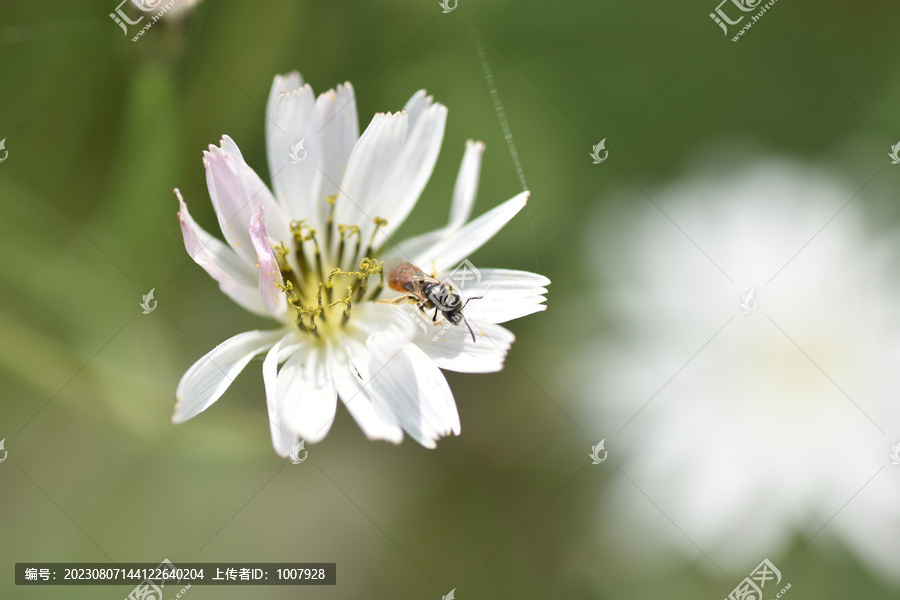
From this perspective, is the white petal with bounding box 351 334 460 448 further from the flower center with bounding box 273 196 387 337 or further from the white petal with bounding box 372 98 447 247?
the white petal with bounding box 372 98 447 247

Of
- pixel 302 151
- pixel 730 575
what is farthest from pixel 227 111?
pixel 730 575

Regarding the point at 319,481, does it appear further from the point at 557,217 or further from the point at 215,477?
the point at 557,217

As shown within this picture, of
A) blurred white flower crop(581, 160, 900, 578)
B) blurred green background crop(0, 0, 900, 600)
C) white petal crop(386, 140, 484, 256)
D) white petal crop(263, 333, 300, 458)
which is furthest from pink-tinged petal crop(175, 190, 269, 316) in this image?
blurred white flower crop(581, 160, 900, 578)

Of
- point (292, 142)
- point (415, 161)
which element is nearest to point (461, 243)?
point (415, 161)

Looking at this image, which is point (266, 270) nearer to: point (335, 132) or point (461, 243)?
point (335, 132)

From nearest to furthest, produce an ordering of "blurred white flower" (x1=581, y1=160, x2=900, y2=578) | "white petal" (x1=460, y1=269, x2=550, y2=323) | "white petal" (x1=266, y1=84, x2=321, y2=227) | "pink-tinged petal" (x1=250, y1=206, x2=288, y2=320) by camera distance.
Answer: "pink-tinged petal" (x1=250, y1=206, x2=288, y2=320)
"white petal" (x1=460, y1=269, x2=550, y2=323)
"white petal" (x1=266, y1=84, x2=321, y2=227)
"blurred white flower" (x1=581, y1=160, x2=900, y2=578)

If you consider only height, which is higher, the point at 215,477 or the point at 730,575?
the point at 215,477

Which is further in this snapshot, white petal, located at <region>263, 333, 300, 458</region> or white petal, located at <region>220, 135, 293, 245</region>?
white petal, located at <region>220, 135, 293, 245</region>

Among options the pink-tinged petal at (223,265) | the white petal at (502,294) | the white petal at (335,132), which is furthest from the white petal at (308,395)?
the white petal at (335,132)
